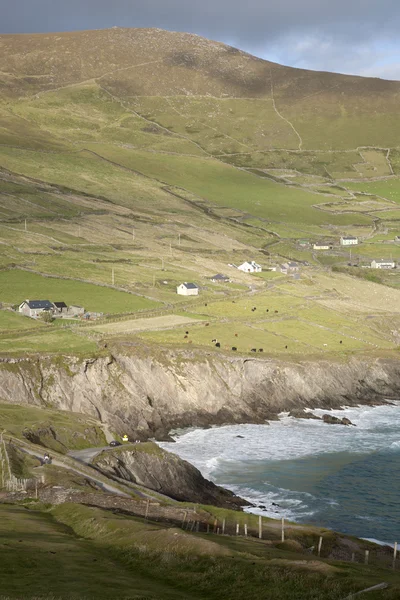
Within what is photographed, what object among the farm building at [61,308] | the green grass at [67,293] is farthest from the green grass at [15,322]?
the green grass at [67,293]

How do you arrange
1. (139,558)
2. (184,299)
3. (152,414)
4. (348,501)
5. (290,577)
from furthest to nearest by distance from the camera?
(184,299)
(152,414)
(348,501)
(139,558)
(290,577)

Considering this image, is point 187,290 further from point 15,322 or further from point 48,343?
point 48,343

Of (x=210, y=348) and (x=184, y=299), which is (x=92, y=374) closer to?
(x=210, y=348)

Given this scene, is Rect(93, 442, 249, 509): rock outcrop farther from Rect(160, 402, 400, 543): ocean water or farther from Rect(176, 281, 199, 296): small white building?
Rect(176, 281, 199, 296): small white building

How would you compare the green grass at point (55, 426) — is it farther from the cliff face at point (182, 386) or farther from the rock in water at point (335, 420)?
the rock in water at point (335, 420)

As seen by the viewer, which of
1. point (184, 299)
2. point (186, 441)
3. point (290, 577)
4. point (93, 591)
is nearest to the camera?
point (93, 591)

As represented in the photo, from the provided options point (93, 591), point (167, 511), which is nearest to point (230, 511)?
point (167, 511)

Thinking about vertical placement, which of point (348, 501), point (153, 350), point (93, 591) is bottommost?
point (348, 501)

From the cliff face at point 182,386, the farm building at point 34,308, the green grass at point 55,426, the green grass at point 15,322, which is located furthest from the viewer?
the farm building at point 34,308
